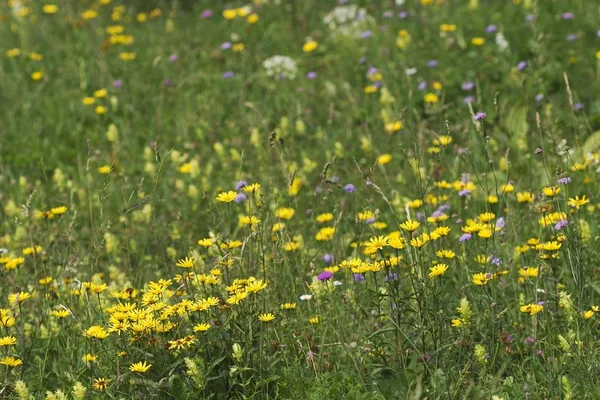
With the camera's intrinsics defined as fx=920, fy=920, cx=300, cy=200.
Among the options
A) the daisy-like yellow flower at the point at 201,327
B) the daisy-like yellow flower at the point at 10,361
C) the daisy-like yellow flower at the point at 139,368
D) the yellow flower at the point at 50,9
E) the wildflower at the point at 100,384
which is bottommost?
the yellow flower at the point at 50,9

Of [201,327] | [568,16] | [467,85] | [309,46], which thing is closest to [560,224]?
[201,327]

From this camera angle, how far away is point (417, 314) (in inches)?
102

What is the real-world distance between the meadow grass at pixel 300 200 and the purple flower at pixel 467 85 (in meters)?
0.02

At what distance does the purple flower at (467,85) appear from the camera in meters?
5.08

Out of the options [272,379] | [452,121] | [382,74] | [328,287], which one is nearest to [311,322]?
[328,287]

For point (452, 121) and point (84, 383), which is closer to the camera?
point (84, 383)

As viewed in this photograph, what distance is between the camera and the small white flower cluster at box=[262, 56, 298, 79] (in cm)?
583

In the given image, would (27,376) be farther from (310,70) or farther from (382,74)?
(310,70)

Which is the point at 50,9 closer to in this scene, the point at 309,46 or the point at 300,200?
the point at 309,46

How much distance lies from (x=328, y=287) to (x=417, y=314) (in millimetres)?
343

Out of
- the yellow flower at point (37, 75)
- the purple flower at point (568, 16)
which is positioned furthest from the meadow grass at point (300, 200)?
the yellow flower at point (37, 75)

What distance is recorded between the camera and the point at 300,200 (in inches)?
→ 175

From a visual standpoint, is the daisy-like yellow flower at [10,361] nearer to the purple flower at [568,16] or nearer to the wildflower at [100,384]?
the wildflower at [100,384]

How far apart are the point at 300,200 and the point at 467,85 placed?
1.30 m
